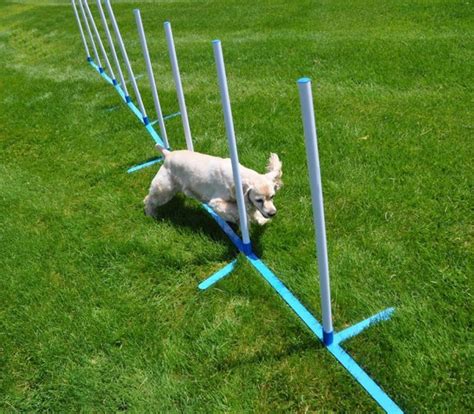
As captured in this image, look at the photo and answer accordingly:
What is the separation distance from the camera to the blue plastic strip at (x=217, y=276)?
3.57 metres

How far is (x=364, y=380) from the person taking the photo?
2664 millimetres

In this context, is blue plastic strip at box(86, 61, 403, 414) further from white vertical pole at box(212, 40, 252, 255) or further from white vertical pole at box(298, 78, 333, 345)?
white vertical pole at box(212, 40, 252, 255)

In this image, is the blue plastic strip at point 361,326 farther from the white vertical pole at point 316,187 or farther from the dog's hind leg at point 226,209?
the dog's hind leg at point 226,209

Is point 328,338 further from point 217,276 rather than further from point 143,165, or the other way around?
point 143,165

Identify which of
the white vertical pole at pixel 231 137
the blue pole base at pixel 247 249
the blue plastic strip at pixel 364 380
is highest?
the white vertical pole at pixel 231 137

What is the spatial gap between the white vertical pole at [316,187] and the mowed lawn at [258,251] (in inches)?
12.3

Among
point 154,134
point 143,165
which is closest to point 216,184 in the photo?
point 143,165

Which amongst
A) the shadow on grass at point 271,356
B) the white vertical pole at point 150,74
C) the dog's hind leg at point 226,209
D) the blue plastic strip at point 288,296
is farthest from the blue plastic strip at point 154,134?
the shadow on grass at point 271,356

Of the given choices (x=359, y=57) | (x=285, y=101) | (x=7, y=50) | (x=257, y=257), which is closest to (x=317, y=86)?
(x=285, y=101)

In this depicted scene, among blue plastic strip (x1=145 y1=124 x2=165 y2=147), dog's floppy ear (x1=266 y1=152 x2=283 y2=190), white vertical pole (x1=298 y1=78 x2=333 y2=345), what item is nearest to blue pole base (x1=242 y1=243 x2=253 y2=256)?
dog's floppy ear (x1=266 y1=152 x2=283 y2=190)

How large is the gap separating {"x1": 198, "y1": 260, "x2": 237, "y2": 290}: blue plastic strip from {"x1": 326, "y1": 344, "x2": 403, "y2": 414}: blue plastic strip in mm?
1073

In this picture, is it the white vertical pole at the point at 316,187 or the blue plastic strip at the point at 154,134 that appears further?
the blue plastic strip at the point at 154,134

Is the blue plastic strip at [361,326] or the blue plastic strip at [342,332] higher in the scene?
the blue plastic strip at [361,326]

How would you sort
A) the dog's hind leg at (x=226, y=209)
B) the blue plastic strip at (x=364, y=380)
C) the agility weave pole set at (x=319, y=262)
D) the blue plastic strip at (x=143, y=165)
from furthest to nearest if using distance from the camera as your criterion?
the blue plastic strip at (x=143, y=165) → the dog's hind leg at (x=226, y=209) → the blue plastic strip at (x=364, y=380) → the agility weave pole set at (x=319, y=262)
